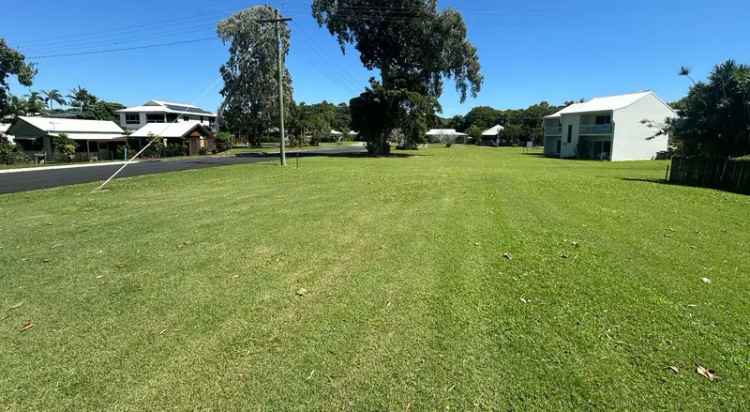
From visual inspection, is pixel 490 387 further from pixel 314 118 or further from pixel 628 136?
pixel 314 118

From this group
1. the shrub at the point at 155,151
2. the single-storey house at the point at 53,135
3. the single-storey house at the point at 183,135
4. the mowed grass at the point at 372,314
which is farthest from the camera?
the single-storey house at the point at 183,135

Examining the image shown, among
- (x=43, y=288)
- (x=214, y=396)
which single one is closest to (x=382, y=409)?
(x=214, y=396)

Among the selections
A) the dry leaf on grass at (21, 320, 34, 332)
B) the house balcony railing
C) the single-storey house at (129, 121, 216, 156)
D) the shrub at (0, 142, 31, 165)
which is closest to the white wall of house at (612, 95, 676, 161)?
the house balcony railing

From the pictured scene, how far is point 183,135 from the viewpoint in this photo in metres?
42.7

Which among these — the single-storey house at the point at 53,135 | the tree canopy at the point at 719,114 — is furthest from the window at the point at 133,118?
the tree canopy at the point at 719,114

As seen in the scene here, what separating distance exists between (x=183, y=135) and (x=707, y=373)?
46952 mm

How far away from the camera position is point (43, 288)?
455 centimetres

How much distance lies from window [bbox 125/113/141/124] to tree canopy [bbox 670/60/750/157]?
69.1 metres

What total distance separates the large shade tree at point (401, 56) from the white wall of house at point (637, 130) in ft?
48.0

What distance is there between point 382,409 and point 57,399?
221 centimetres

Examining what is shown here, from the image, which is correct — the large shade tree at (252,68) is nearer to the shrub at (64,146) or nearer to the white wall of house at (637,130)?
the shrub at (64,146)

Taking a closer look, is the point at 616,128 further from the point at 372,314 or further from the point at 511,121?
the point at 511,121

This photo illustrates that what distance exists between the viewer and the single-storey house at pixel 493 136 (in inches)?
3308

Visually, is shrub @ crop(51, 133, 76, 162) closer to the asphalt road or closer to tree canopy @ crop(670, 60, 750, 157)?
the asphalt road
